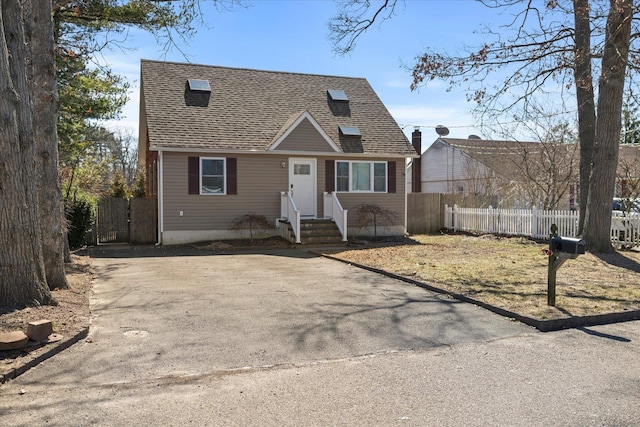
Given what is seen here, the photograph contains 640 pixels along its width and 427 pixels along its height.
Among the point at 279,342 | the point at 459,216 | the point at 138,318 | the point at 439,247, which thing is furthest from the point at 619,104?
the point at 138,318

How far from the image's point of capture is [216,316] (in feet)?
23.0

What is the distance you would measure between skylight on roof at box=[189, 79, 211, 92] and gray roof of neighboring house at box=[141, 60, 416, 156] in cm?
19

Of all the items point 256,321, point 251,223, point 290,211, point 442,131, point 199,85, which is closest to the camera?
point 256,321

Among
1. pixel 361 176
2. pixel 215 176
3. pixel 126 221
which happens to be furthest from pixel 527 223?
pixel 126 221

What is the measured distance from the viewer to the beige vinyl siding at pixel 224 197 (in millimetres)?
16703

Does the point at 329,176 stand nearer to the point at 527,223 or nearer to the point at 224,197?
the point at 224,197

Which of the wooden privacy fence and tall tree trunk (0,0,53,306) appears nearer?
tall tree trunk (0,0,53,306)

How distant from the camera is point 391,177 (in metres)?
19.7

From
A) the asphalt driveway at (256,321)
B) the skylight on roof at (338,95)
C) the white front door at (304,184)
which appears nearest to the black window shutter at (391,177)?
the white front door at (304,184)

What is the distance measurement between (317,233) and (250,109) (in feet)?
19.2

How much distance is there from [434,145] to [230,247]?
83.1 ft

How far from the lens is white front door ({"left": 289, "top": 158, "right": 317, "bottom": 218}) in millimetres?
18312

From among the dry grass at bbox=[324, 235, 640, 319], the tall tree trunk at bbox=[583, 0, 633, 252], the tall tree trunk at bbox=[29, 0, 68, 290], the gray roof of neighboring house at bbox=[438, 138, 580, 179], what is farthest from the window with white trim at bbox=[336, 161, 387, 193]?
the tall tree trunk at bbox=[29, 0, 68, 290]

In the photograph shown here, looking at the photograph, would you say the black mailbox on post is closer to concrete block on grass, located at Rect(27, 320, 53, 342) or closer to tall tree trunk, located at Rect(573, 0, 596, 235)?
concrete block on grass, located at Rect(27, 320, 53, 342)
